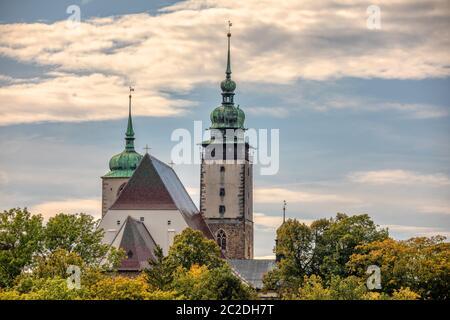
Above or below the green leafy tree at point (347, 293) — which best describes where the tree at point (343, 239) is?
above

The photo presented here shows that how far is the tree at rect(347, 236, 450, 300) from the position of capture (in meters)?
58.4

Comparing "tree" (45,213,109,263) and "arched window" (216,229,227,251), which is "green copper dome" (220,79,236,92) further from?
"tree" (45,213,109,263)

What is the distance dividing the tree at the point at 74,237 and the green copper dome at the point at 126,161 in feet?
192

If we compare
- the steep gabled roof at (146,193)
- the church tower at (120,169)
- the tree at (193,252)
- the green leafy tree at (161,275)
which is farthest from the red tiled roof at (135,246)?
the church tower at (120,169)

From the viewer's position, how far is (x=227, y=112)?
383ft

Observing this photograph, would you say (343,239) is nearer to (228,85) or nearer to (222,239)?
(222,239)

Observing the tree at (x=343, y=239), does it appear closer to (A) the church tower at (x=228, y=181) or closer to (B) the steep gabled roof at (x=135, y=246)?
(B) the steep gabled roof at (x=135, y=246)

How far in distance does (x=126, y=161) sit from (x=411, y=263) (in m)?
72.5

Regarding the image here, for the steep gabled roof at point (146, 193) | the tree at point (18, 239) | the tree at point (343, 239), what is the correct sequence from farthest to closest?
the steep gabled roof at point (146, 193)
the tree at point (343, 239)
the tree at point (18, 239)

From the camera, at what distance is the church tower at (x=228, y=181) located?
112750 mm

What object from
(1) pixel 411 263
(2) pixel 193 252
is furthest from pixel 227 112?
(1) pixel 411 263

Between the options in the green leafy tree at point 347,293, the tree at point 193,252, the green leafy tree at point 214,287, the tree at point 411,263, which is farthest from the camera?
the tree at point 193,252
